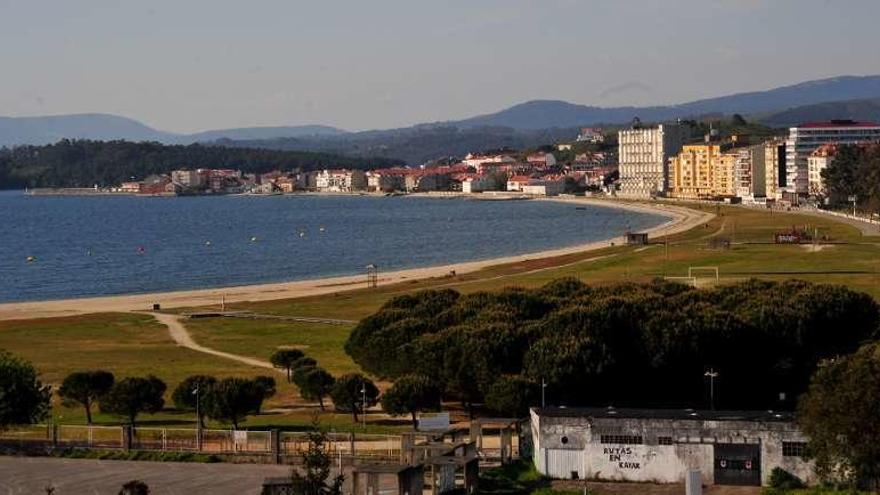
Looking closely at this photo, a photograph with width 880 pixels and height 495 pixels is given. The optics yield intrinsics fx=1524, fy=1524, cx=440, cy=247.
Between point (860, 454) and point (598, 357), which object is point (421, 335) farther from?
point (860, 454)

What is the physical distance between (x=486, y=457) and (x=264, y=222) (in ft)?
504

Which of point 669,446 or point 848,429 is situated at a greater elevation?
point 848,429

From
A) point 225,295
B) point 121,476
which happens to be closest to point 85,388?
point 121,476

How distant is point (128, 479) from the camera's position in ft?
104

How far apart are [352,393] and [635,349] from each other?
25.8 ft

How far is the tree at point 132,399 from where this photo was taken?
3916 cm

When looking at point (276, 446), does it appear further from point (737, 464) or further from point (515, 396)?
point (737, 464)

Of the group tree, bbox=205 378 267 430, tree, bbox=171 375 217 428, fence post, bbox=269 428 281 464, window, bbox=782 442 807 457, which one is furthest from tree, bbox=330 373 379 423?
window, bbox=782 442 807 457

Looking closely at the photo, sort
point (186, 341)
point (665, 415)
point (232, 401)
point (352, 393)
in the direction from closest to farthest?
1. point (665, 415)
2. point (232, 401)
3. point (352, 393)
4. point (186, 341)

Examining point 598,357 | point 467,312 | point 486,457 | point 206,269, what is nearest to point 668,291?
point 467,312

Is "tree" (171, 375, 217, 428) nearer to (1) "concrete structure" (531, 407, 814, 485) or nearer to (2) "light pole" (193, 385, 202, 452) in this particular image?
(2) "light pole" (193, 385, 202, 452)

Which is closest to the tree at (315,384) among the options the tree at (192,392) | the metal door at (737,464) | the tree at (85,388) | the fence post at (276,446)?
the tree at (192,392)

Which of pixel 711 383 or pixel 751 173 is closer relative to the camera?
pixel 711 383

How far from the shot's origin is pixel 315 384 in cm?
4184
